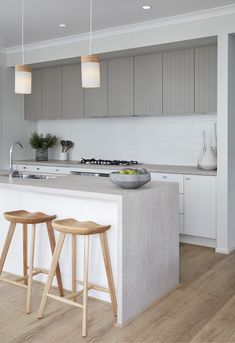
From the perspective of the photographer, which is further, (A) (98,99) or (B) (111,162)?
(A) (98,99)

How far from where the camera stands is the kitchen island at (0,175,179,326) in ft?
9.62

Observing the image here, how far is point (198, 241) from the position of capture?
4.99 meters

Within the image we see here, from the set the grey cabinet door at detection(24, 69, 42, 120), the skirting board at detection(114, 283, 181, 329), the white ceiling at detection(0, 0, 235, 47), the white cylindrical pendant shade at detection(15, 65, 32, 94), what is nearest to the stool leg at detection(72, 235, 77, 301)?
the skirting board at detection(114, 283, 181, 329)

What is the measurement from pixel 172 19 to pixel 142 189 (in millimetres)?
2542

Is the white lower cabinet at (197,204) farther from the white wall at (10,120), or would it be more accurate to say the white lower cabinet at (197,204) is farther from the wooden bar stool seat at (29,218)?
the white wall at (10,120)

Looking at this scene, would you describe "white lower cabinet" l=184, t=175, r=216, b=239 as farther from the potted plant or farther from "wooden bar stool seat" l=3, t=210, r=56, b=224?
the potted plant

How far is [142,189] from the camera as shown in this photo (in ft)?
10.5

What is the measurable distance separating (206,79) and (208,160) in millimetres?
990

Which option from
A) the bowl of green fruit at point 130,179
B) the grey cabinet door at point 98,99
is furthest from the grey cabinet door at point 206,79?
the bowl of green fruit at point 130,179

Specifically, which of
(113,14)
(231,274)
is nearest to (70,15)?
(113,14)

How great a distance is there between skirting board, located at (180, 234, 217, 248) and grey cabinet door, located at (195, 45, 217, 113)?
156 cm

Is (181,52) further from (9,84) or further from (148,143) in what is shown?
(9,84)

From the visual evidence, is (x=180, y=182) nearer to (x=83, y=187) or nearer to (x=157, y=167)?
(x=157, y=167)

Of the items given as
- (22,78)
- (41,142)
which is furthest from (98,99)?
(22,78)
